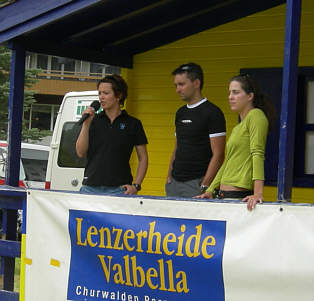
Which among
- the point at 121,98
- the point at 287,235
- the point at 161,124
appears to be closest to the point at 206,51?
the point at 161,124

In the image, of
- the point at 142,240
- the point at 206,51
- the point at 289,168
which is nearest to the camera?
the point at 289,168

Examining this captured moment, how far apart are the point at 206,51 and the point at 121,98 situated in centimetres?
282

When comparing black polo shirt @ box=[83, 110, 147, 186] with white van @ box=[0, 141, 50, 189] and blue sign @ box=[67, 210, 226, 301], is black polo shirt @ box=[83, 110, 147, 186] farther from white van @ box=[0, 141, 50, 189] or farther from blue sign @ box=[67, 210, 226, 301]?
white van @ box=[0, 141, 50, 189]

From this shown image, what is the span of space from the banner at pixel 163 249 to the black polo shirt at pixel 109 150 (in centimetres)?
37

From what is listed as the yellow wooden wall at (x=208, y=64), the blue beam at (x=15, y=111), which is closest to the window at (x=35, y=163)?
the yellow wooden wall at (x=208, y=64)

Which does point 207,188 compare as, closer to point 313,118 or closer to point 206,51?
point 313,118

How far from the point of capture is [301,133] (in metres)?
8.08

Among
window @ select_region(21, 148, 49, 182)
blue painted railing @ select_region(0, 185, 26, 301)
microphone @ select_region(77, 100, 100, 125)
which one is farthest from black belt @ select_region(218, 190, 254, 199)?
window @ select_region(21, 148, 49, 182)

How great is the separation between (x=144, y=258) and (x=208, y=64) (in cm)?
391

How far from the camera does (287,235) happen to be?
4840mm

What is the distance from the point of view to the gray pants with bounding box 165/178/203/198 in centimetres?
606

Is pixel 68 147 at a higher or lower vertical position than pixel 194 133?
lower

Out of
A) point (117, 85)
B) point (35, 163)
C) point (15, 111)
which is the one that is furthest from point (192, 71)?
point (35, 163)

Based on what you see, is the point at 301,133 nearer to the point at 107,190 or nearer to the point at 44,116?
the point at 107,190
